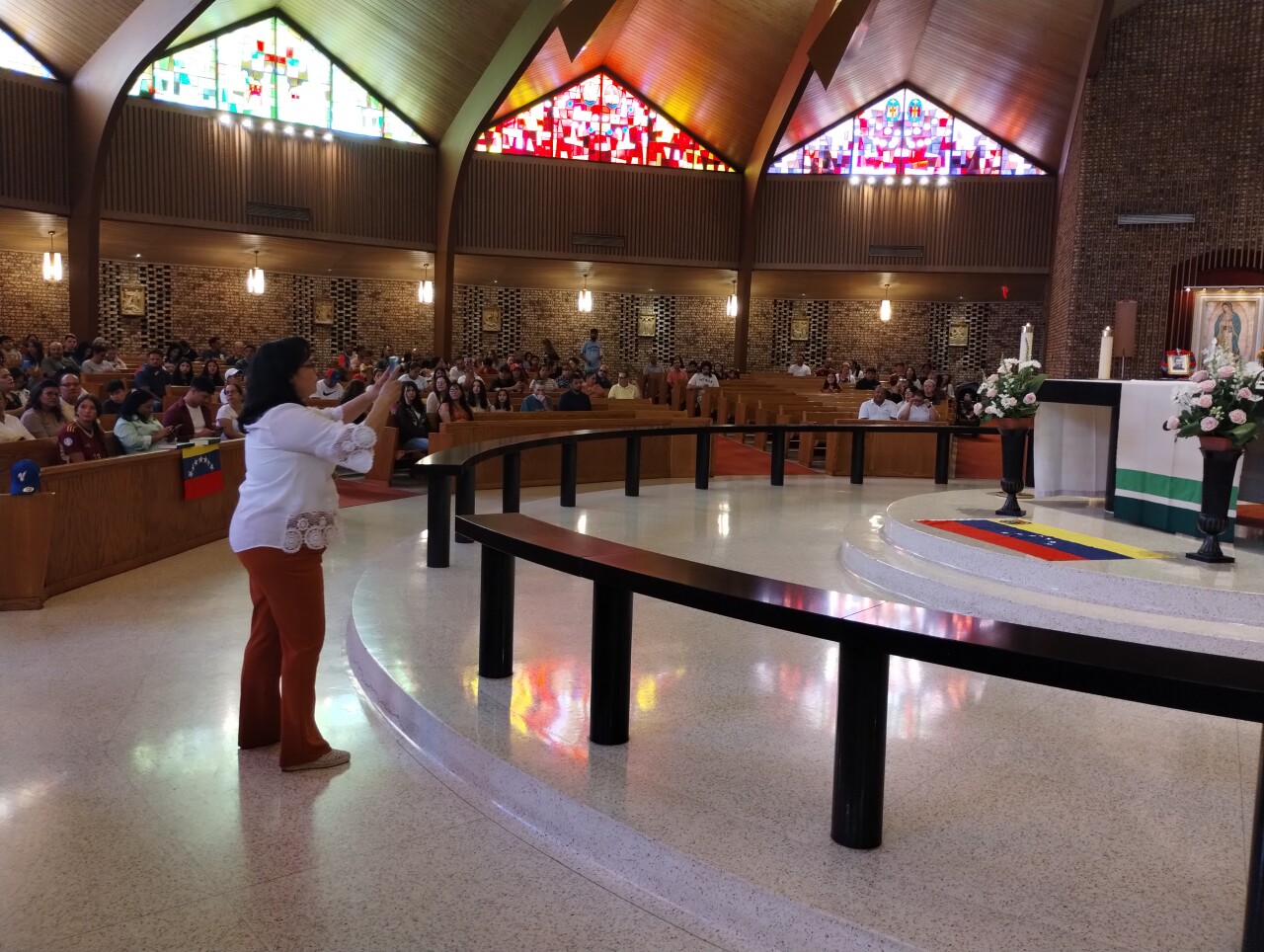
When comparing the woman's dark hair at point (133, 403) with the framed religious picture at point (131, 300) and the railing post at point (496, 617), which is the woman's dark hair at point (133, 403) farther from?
the framed religious picture at point (131, 300)

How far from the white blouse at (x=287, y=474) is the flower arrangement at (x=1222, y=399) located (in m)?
4.03

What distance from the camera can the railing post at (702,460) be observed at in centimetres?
944

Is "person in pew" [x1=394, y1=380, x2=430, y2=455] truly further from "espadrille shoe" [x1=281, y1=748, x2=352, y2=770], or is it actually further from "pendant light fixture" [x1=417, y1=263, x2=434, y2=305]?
"pendant light fixture" [x1=417, y1=263, x2=434, y2=305]

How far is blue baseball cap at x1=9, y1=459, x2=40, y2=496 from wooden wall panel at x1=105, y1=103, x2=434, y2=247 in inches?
482

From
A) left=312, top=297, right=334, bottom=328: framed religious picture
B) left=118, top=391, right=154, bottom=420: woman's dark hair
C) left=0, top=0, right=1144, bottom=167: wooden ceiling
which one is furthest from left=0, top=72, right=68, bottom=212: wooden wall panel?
left=118, top=391, right=154, bottom=420: woman's dark hair

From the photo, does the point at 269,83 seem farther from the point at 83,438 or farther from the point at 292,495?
the point at 292,495

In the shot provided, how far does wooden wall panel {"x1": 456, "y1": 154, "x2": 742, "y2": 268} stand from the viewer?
19328 millimetres

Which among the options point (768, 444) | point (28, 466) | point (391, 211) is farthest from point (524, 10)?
point (28, 466)

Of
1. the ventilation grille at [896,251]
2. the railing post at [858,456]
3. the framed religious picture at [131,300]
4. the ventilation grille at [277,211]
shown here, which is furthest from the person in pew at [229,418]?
the ventilation grille at [896,251]

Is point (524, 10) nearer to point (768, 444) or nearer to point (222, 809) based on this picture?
point (768, 444)

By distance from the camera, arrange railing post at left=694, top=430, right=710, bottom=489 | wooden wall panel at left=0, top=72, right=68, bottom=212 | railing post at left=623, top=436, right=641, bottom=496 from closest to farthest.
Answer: railing post at left=623, top=436, right=641, bottom=496 < railing post at left=694, top=430, right=710, bottom=489 < wooden wall panel at left=0, top=72, right=68, bottom=212

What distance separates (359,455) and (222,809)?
43.9 inches

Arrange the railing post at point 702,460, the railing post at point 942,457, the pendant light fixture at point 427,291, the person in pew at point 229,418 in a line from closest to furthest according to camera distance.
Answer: the person in pew at point 229,418
the railing post at point 702,460
the railing post at point 942,457
the pendant light fixture at point 427,291

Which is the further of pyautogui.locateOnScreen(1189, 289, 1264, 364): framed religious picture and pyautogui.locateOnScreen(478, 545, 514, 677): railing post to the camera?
pyautogui.locateOnScreen(1189, 289, 1264, 364): framed religious picture
